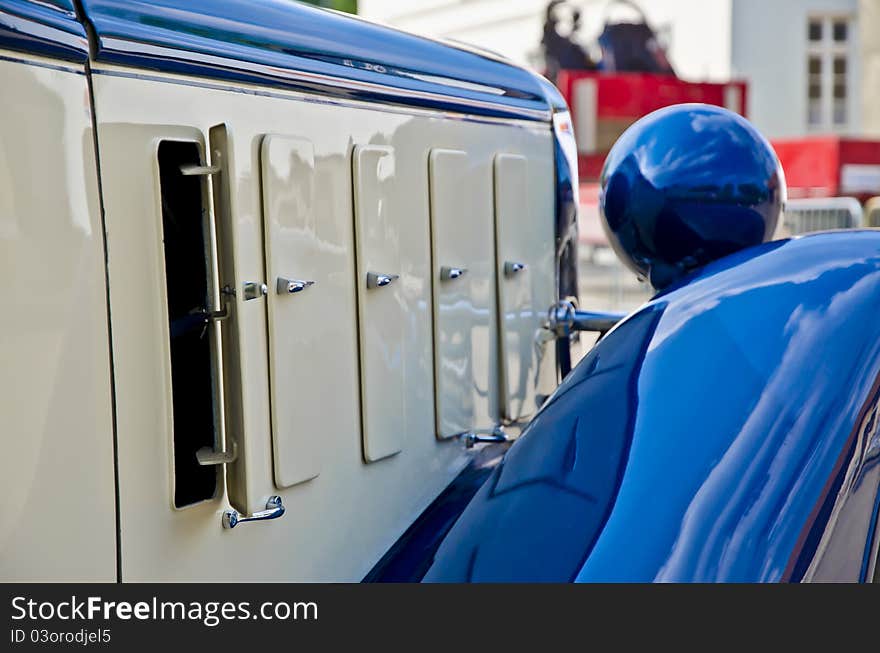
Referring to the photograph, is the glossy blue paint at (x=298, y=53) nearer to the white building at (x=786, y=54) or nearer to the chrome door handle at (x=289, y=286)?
the chrome door handle at (x=289, y=286)

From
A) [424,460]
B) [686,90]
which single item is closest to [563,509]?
[424,460]

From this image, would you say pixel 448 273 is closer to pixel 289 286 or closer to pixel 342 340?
pixel 342 340

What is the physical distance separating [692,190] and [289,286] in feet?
2.56

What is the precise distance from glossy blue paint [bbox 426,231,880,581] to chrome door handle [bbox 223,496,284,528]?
27 centimetres

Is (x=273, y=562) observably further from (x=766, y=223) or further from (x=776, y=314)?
(x=766, y=223)

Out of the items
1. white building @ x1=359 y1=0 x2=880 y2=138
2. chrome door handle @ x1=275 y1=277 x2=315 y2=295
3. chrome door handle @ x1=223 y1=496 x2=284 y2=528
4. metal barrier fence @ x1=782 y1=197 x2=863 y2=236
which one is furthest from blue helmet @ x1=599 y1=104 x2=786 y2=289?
white building @ x1=359 y1=0 x2=880 y2=138

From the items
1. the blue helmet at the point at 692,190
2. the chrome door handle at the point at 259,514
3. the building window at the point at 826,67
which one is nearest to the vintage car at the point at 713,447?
the blue helmet at the point at 692,190

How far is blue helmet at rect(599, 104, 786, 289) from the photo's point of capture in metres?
2.00

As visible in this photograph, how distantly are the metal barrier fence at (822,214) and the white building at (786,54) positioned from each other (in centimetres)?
925

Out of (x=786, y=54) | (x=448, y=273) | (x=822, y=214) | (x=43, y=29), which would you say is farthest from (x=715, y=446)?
(x=786, y=54)

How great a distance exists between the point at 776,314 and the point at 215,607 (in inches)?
37.2

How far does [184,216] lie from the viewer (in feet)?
5.51

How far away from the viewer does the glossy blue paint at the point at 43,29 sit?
1278mm

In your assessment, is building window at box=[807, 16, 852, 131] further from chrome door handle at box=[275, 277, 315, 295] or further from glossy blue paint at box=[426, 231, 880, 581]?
chrome door handle at box=[275, 277, 315, 295]
